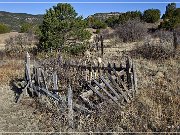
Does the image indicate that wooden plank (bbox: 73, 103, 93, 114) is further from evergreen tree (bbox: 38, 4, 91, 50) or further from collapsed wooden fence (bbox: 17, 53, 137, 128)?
evergreen tree (bbox: 38, 4, 91, 50)

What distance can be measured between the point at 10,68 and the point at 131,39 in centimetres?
1640

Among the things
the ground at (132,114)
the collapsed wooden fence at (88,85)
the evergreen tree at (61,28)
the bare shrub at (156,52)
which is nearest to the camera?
the ground at (132,114)

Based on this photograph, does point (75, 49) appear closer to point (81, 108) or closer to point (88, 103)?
point (88, 103)

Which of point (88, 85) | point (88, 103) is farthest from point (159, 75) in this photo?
point (88, 103)

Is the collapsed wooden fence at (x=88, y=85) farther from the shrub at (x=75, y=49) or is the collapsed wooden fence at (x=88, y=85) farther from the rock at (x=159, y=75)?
the shrub at (x=75, y=49)

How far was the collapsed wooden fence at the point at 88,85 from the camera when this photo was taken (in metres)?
9.27

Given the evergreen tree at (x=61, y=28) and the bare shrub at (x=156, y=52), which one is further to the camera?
the evergreen tree at (x=61, y=28)

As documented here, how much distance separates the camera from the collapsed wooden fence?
9.27 meters

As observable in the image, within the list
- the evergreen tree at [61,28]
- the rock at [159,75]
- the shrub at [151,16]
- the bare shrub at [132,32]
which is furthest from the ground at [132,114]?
the shrub at [151,16]

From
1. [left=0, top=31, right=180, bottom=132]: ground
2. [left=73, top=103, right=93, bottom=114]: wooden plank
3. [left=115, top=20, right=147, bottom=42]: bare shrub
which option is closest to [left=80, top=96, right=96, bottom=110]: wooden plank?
[left=73, top=103, right=93, bottom=114]: wooden plank

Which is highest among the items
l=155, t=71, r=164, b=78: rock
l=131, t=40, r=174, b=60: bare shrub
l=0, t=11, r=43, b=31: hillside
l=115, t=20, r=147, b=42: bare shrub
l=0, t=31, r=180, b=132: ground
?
l=0, t=11, r=43, b=31: hillside

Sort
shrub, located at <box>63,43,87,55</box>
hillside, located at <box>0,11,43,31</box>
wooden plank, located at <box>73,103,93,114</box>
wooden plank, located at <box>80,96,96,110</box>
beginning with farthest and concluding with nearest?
hillside, located at <box>0,11,43,31</box>, shrub, located at <box>63,43,87,55</box>, wooden plank, located at <box>80,96,96,110</box>, wooden plank, located at <box>73,103,93,114</box>

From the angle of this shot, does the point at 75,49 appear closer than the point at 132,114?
No

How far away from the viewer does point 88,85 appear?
9266 millimetres
